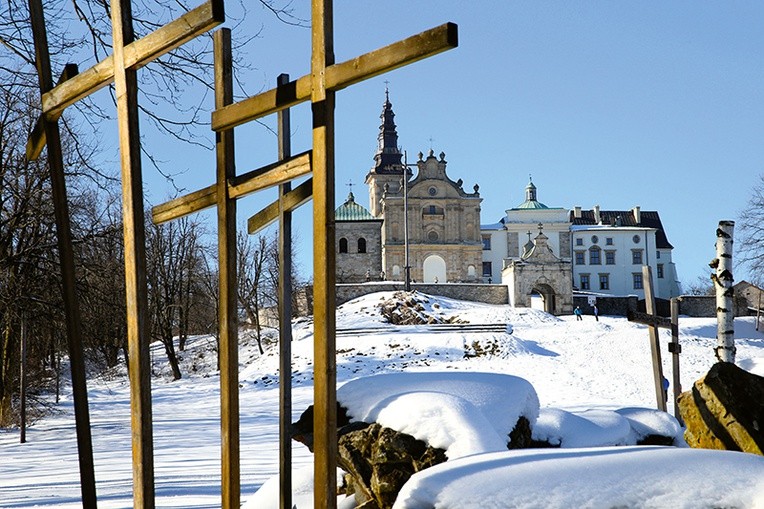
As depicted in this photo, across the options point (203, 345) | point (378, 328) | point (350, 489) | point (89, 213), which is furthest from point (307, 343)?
point (350, 489)

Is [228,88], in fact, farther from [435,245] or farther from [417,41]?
[435,245]

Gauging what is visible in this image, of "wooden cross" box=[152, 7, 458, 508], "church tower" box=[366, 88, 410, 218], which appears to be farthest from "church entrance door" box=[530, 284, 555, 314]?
"wooden cross" box=[152, 7, 458, 508]

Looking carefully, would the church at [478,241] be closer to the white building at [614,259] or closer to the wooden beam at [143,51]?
the white building at [614,259]

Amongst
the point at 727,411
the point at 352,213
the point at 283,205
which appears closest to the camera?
the point at 283,205

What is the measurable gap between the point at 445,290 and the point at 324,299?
4753cm

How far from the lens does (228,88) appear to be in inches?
170

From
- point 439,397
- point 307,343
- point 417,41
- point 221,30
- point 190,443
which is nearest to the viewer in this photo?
point 417,41

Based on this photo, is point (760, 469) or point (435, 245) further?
point (435, 245)

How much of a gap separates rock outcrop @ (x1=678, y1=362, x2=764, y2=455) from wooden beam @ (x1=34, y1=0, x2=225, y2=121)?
3376 millimetres

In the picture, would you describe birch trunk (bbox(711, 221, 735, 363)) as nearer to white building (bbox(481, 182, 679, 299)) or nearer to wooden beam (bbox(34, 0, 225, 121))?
wooden beam (bbox(34, 0, 225, 121))

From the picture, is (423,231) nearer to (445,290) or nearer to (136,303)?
(445,290)

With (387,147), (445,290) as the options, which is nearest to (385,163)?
(387,147)

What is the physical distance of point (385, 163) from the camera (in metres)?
75.1

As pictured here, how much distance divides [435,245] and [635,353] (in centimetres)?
3356
